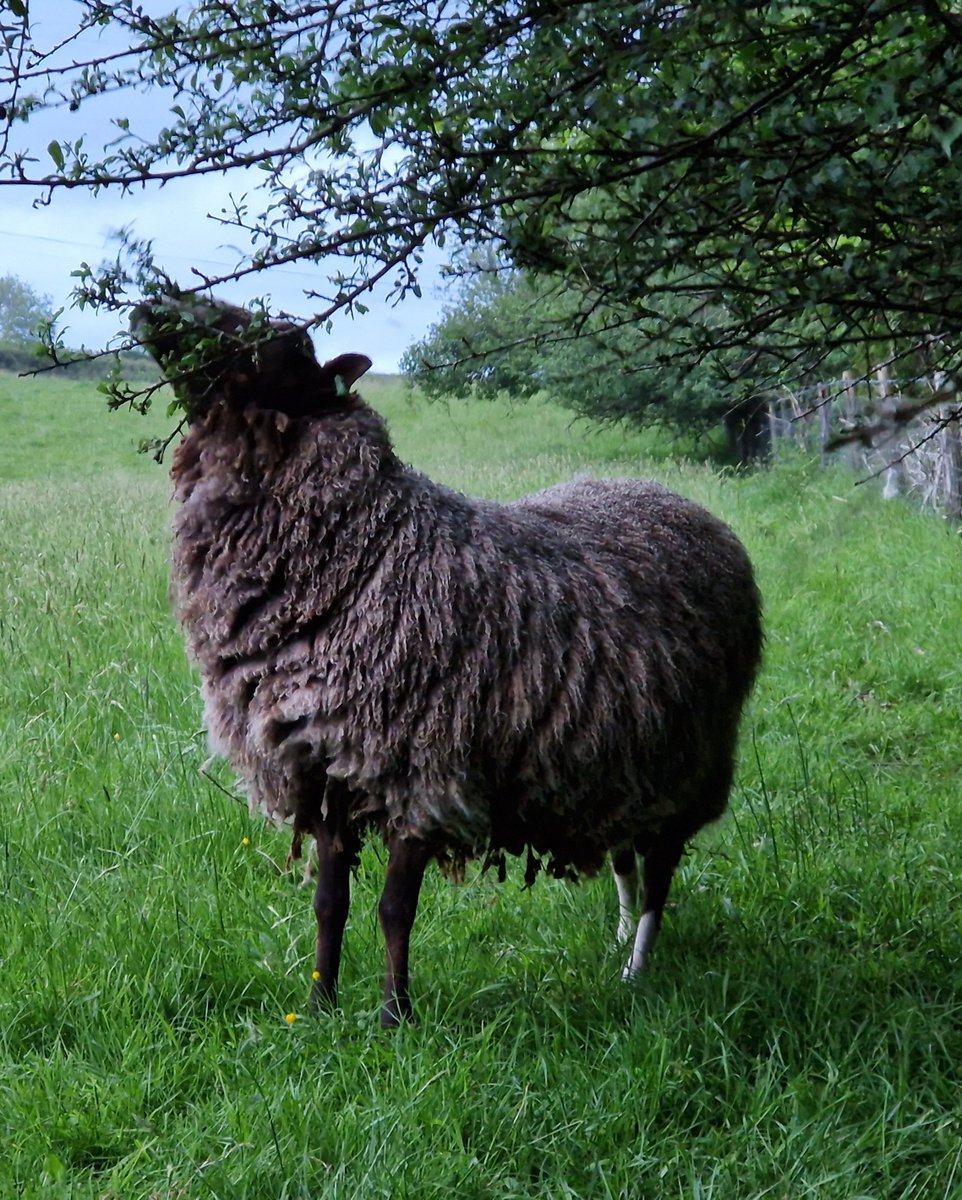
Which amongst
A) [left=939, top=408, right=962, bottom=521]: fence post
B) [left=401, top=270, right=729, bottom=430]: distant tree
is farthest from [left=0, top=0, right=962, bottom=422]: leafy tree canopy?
[left=939, top=408, right=962, bottom=521]: fence post

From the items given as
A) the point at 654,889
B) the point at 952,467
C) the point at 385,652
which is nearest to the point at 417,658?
the point at 385,652

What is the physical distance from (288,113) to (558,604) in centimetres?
151

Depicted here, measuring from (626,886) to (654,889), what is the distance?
33cm

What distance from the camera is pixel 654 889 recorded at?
3939 millimetres

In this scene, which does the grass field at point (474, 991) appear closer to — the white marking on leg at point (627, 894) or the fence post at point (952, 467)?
the white marking on leg at point (627, 894)

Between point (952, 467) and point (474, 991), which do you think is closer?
point (474, 991)

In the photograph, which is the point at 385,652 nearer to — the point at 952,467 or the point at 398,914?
the point at 398,914

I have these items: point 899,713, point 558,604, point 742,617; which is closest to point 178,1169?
point 558,604

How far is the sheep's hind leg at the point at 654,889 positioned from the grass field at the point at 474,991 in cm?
13

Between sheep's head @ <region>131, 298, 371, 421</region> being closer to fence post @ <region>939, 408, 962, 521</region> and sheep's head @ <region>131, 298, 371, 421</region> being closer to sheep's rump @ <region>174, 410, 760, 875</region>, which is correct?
sheep's rump @ <region>174, 410, 760, 875</region>

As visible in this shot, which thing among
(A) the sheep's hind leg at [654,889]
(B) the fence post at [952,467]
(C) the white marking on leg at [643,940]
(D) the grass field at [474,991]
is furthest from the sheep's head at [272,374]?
(B) the fence post at [952,467]

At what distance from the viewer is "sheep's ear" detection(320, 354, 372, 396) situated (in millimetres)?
3229

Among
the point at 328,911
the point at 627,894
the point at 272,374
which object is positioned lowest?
the point at 627,894

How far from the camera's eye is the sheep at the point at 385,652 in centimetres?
313
